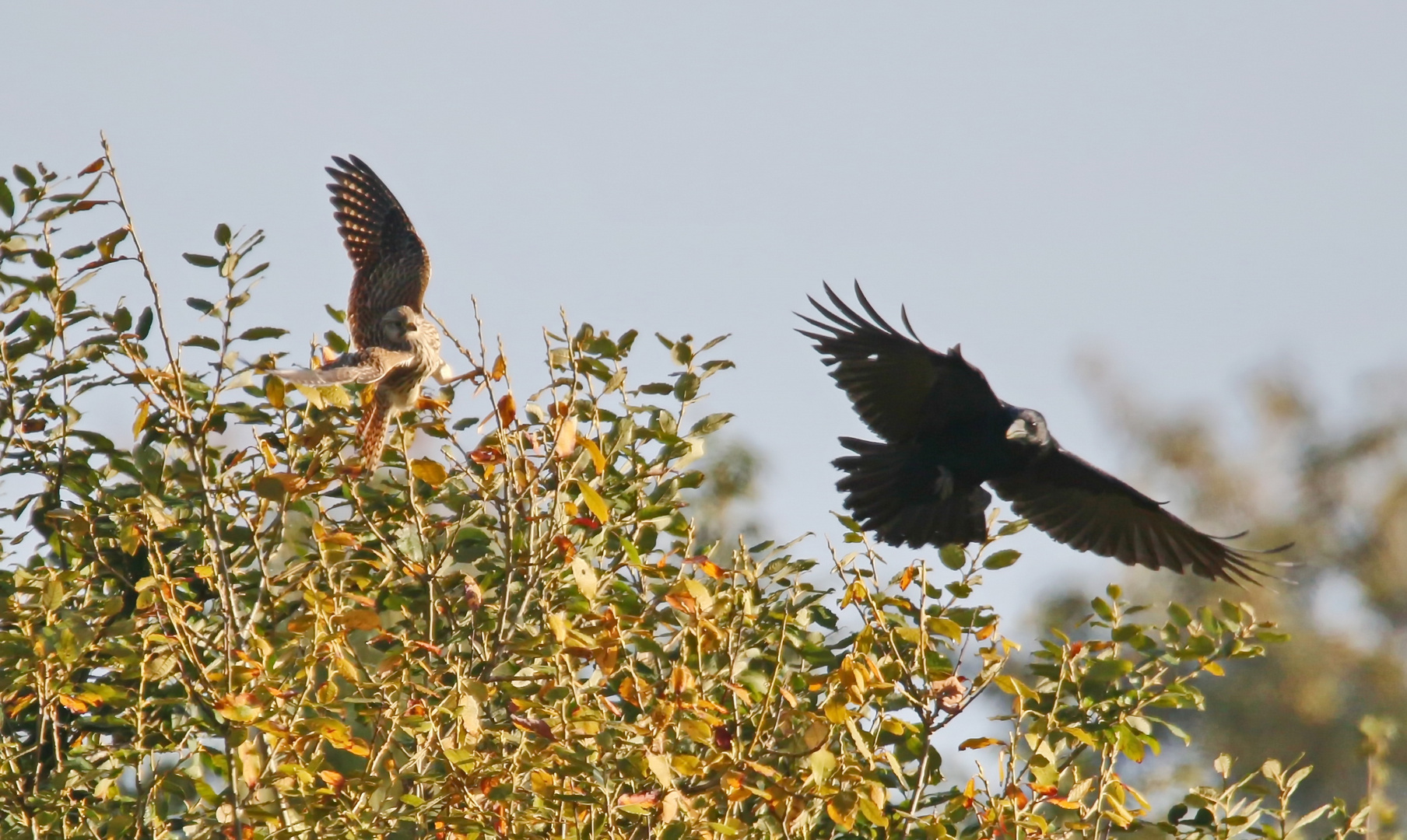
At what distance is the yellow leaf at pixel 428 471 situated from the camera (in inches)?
122

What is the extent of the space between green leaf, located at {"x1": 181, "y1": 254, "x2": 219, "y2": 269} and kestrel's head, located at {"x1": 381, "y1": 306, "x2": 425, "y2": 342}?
4.85 ft

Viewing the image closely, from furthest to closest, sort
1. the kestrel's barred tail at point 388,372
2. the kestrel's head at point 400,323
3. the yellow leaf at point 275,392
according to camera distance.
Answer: the kestrel's head at point 400,323, the kestrel's barred tail at point 388,372, the yellow leaf at point 275,392

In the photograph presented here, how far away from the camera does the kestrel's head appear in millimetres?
4723

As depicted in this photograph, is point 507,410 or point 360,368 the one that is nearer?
point 507,410

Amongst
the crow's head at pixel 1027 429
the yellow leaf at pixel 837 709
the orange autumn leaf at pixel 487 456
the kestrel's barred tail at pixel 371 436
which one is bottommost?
the yellow leaf at pixel 837 709

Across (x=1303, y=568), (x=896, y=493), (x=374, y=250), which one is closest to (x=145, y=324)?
(x=374, y=250)

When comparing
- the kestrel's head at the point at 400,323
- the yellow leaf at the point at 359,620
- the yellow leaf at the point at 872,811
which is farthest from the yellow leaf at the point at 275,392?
the kestrel's head at the point at 400,323

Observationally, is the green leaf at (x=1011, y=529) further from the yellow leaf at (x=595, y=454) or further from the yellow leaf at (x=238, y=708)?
the yellow leaf at (x=238, y=708)

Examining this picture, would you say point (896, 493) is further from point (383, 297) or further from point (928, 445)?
point (383, 297)

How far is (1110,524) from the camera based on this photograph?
21.0 ft

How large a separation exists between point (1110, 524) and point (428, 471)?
3994mm

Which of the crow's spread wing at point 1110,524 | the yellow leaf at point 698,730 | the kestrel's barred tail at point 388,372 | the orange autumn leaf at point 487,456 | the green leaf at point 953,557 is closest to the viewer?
the yellow leaf at point 698,730

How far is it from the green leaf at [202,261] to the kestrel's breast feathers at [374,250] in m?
1.94

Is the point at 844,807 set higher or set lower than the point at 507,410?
lower
